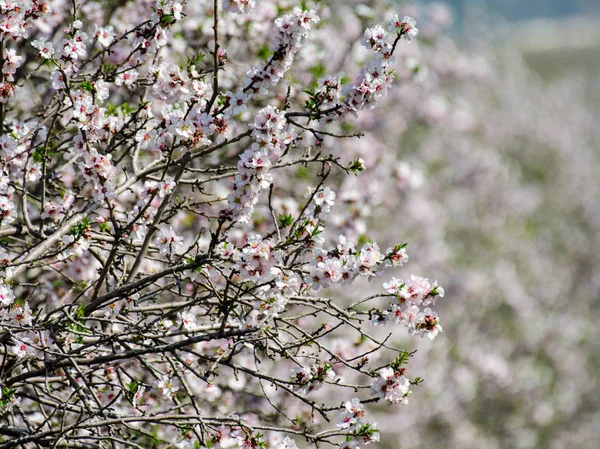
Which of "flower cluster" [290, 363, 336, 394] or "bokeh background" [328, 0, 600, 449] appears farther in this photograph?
"bokeh background" [328, 0, 600, 449]

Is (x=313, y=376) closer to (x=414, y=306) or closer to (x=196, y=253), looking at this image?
(x=414, y=306)

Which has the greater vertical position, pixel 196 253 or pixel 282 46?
pixel 282 46

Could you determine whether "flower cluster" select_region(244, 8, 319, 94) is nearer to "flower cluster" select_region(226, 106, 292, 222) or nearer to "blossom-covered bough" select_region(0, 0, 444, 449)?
"blossom-covered bough" select_region(0, 0, 444, 449)

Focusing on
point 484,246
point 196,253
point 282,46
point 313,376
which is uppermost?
point 484,246

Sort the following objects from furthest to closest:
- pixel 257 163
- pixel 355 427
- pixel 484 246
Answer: pixel 484 246, pixel 355 427, pixel 257 163

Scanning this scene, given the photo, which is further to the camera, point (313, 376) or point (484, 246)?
point (484, 246)

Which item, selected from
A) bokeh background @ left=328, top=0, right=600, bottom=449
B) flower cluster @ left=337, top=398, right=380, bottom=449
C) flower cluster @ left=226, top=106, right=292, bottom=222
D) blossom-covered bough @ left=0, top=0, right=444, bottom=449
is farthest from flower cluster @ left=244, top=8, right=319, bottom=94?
bokeh background @ left=328, top=0, right=600, bottom=449

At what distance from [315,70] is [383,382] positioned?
4416 mm

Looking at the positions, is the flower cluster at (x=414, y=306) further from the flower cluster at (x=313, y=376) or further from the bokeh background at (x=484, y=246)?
the bokeh background at (x=484, y=246)

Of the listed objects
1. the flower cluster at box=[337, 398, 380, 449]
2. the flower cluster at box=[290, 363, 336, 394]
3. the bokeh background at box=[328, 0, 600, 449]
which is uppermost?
the bokeh background at box=[328, 0, 600, 449]

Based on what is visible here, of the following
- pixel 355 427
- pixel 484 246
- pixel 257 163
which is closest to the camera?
pixel 257 163

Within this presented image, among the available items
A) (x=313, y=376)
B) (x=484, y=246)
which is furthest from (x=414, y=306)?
(x=484, y=246)

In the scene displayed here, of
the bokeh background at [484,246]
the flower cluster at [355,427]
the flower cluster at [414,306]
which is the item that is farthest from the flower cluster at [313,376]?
the bokeh background at [484,246]

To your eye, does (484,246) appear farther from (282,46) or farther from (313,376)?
(282,46)
